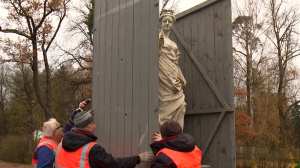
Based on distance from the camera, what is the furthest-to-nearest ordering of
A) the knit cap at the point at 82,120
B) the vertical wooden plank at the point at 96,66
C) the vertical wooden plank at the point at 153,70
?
the vertical wooden plank at the point at 96,66, the vertical wooden plank at the point at 153,70, the knit cap at the point at 82,120

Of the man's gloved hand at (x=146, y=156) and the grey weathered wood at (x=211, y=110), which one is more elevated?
the grey weathered wood at (x=211, y=110)

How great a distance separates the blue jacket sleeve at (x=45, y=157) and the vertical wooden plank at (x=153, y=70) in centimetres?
115

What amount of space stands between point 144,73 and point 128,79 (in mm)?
303

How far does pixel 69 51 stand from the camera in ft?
72.3

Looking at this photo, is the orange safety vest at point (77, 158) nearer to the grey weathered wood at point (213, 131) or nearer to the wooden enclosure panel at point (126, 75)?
the wooden enclosure panel at point (126, 75)

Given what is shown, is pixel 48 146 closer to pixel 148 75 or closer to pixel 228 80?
pixel 148 75

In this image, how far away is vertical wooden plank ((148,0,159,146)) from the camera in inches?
148

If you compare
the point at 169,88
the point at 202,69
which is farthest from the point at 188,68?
the point at 169,88

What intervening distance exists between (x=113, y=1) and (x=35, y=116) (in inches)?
1078

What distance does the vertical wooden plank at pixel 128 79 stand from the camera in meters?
4.06

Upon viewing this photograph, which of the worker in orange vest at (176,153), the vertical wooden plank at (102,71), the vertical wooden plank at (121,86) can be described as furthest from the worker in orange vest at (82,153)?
the vertical wooden plank at (102,71)

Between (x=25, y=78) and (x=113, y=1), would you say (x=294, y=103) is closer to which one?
(x=25, y=78)

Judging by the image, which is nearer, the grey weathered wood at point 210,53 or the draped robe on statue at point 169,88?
the draped robe on statue at point 169,88

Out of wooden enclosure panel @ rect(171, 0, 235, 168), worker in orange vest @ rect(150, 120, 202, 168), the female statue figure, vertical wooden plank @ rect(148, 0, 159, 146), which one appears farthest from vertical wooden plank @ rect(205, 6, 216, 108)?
worker in orange vest @ rect(150, 120, 202, 168)
